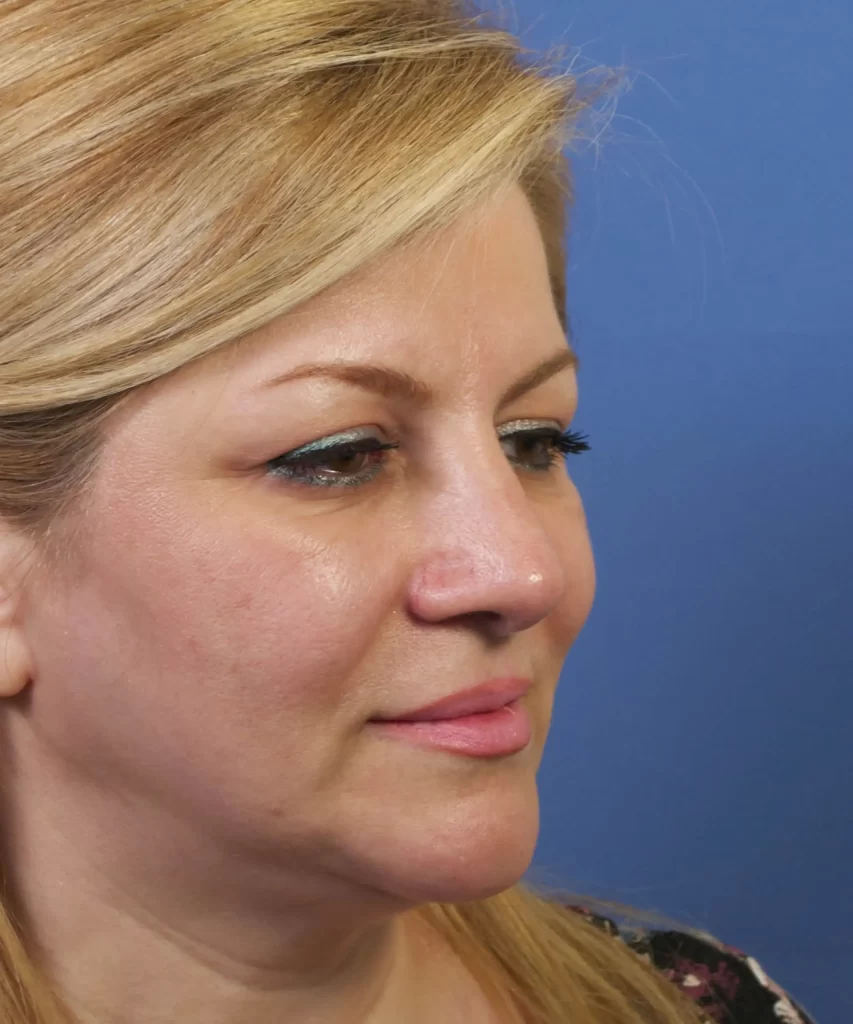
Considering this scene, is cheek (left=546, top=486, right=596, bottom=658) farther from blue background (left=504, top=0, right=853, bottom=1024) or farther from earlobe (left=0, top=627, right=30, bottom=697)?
blue background (left=504, top=0, right=853, bottom=1024)

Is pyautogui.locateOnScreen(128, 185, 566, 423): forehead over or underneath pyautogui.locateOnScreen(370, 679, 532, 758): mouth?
over

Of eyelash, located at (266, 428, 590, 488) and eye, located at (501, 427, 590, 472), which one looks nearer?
eyelash, located at (266, 428, 590, 488)

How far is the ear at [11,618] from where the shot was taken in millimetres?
774

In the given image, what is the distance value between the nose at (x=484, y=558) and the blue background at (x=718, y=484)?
65cm

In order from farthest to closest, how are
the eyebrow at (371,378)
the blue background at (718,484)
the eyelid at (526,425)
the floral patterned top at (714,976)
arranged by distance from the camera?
the blue background at (718,484) → the floral patterned top at (714,976) → the eyelid at (526,425) → the eyebrow at (371,378)

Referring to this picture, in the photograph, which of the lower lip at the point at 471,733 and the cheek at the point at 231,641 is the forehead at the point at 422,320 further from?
the lower lip at the point at 471,733

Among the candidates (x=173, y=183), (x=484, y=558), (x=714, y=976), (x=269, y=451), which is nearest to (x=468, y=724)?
(x=484, y=558)

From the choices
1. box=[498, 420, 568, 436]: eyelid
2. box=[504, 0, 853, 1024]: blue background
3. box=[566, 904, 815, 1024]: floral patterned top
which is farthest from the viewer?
box=[504, 0, 853, 1024]: blue background

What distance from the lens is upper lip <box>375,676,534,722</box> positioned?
740mm

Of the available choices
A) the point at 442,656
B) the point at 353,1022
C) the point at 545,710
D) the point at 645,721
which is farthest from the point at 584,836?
the point at 442,656

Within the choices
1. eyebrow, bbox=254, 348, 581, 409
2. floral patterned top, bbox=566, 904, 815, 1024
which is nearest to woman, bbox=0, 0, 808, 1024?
eyebrow, bbox=254, 348, 581, 409

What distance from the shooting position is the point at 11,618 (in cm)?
78

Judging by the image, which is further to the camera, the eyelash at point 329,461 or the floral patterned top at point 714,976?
the floral patterned top at point 714,976

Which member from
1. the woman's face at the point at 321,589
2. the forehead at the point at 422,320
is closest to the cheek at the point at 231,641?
the woman's face at the point at 321,589
